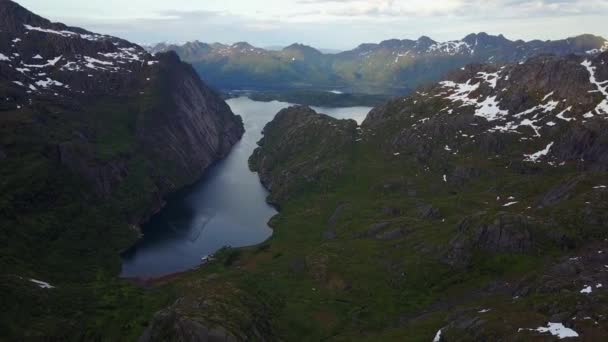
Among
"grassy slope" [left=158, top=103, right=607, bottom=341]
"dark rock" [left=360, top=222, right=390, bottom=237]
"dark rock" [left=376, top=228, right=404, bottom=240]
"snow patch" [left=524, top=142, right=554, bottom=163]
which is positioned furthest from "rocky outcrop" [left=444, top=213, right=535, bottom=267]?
"snow patch" [left=524, top=142, right=554, bottom=163]

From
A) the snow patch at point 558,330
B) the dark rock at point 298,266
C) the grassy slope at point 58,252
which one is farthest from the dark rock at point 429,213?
the grassy slope at point 58,252

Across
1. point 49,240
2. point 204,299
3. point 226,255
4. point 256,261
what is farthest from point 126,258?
point 204,299

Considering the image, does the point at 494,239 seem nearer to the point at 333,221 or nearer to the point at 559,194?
the point at 559,194

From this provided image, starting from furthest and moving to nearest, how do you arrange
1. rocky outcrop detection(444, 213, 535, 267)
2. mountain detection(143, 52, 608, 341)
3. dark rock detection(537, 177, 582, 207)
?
dark rock detection(537, 177, 582, 207) < rocky outcrop detection(444, 213, 535, 267) < mountain detection(143, 52, 608, 341)

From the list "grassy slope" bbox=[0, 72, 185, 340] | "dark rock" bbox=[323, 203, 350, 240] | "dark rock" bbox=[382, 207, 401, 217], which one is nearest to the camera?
"grassy slope" bbox=[0, 72, 185, 340]

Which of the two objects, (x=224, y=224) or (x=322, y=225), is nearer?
(x=322, y=225)

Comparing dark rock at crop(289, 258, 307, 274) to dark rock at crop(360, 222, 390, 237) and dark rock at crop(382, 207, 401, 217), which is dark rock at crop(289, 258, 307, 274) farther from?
dark rock at crop(382, 207, 401, 217)

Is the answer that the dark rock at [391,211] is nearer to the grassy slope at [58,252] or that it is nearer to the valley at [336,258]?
the valley at [336,258]

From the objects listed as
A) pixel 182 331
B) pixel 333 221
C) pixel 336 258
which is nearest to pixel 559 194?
pixel 336 258

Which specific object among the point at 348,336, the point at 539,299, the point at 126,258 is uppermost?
the point at 539,299

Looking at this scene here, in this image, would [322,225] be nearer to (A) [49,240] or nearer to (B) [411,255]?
(B) [411,255]

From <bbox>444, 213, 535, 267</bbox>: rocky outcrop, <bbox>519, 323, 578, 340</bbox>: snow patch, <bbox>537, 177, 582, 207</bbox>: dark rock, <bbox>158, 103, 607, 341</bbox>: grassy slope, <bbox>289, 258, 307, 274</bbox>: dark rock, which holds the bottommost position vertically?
<bbox>289, 258, 307, 274</bbox>: dark rock
